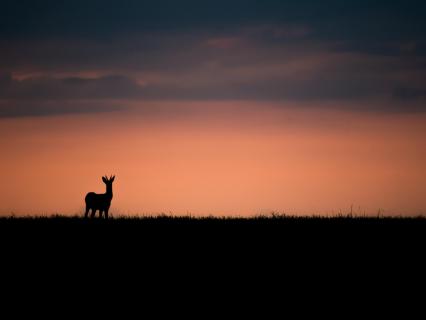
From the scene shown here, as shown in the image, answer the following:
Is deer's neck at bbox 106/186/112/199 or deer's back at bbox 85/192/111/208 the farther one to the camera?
deer's neck at bbox 106/186/112/199

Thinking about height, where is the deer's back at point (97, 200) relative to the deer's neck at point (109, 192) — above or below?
below

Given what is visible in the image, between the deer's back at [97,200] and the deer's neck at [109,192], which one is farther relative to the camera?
the deer's neck at [109,192]

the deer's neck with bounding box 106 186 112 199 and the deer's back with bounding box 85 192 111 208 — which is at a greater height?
the deer's neck with bounding box 106 186 112 199
